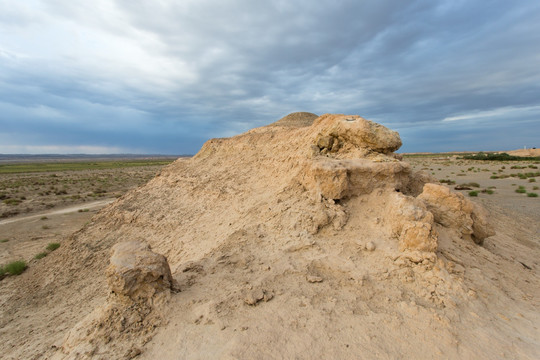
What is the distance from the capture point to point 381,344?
2818mm

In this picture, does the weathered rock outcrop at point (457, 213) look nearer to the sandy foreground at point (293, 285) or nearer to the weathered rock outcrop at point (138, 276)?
the sandy foreground at point (293, 285)

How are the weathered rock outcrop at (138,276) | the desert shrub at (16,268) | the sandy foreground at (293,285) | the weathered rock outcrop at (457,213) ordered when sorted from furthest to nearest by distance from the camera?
the desert shrub at (16,268)
the weathered rock outcrop at (457,213)
the weathered rock outcrop at (138,276)
the sandy foreground at (293,285)

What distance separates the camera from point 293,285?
142 inches

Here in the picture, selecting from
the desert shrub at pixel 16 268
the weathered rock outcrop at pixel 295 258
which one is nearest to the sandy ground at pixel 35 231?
the desert shrub at pixel 16 268

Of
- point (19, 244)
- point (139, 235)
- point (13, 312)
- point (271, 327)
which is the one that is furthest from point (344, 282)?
point (19, 244)

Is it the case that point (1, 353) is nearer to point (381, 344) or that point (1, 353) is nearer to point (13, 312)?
point (13, 312)

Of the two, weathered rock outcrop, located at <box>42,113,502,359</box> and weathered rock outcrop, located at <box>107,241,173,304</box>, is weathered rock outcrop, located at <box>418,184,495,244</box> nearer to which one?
weathered rock outcrop, located at <box>42,113,502,359</box>

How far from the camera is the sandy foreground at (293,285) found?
2896 mm

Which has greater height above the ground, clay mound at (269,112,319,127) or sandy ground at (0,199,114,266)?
clay mound at (269,112,319,127)

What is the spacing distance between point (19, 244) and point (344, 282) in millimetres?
13481

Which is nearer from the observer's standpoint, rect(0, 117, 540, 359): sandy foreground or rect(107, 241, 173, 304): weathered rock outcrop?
rect(0, 117, 540, 359): sandy foreground

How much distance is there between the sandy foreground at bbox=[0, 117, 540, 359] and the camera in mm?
2896

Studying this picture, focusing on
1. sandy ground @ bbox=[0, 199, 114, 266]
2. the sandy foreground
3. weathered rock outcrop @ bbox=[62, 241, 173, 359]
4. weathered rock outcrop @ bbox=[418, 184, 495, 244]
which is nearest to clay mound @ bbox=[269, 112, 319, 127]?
the sandy foreground

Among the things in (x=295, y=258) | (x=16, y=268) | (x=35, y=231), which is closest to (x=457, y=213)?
(x=295, y=258)
